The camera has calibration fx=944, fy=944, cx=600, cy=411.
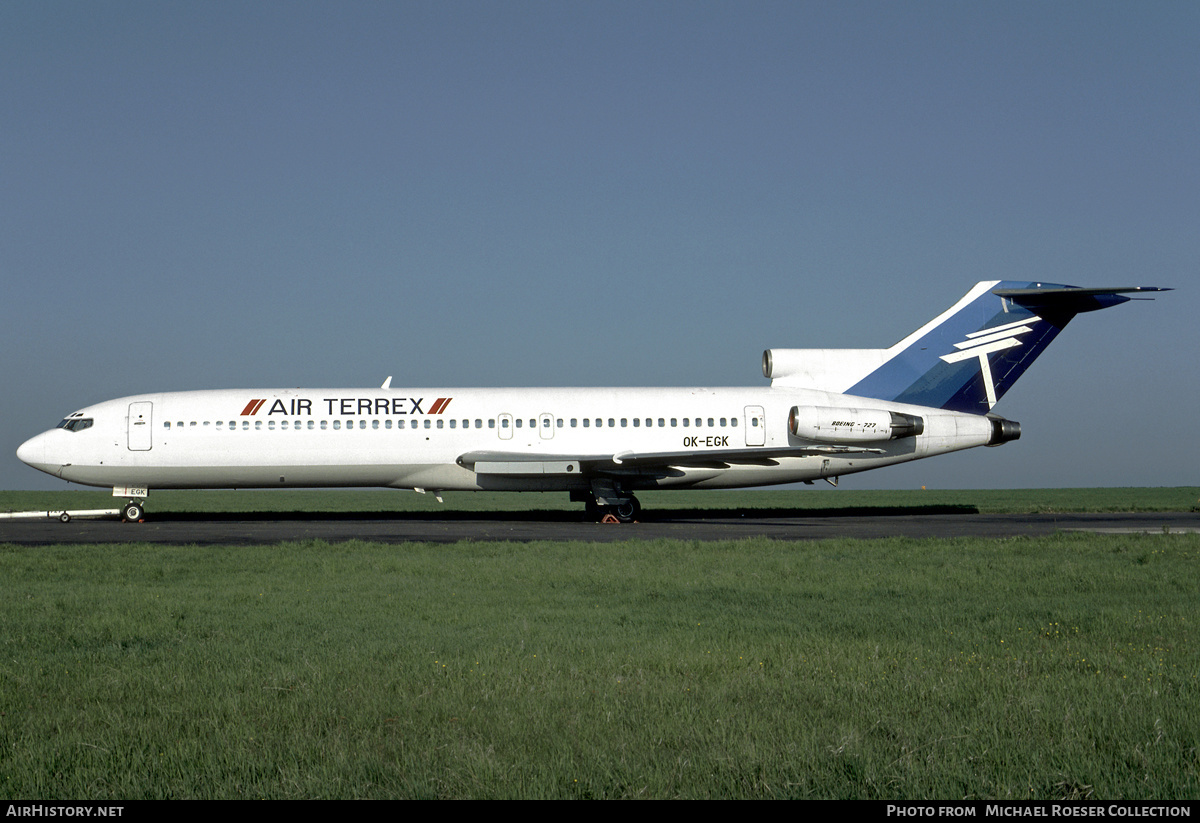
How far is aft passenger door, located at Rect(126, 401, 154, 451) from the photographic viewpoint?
91.6 feet

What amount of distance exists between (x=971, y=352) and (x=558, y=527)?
14884 millimetres

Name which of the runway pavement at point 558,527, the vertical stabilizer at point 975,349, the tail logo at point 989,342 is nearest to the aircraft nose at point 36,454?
the runway pavement at point 558,527

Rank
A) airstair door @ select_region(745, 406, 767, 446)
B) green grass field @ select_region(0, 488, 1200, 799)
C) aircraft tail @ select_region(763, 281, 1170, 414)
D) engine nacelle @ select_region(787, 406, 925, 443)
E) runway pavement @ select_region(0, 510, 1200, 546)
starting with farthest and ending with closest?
aircraft tail @ select_region(763, 281, 1170, 414) → airstair door @ select_region(745, 406, 767, 446) → engine nacelle @ select_region(787, 406, 925, 443) → runway pavement @ select_region(0, 510, 1200, 546) → green grass field @ select_region(0, 488, 1200, 799)

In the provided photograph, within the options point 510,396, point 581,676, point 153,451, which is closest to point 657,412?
point 510,396

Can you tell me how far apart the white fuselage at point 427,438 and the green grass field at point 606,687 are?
48.4ft

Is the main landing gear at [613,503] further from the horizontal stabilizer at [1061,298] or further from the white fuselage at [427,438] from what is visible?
the horizontal stabilizer at [1061,298]

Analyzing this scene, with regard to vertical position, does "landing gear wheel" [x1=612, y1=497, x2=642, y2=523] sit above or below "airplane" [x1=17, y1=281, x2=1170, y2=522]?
below

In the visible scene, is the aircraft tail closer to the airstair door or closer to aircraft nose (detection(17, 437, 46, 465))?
the airstair door

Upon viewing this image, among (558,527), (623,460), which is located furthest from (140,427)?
(623,460)

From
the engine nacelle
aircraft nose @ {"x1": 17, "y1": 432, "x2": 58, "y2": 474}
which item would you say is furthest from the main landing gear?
aircraft nose @ {"x1": 17, "y1": 432, "x2": 58, "y2": 474}

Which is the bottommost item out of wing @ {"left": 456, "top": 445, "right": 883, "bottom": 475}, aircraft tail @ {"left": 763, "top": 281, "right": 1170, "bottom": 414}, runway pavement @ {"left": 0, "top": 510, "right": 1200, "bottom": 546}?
runway pavement @ {"left": 0, "top": 510, "right": 1200, "bottom": 546}

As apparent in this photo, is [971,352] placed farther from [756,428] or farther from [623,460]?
[623,460]

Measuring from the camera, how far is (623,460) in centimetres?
2769
